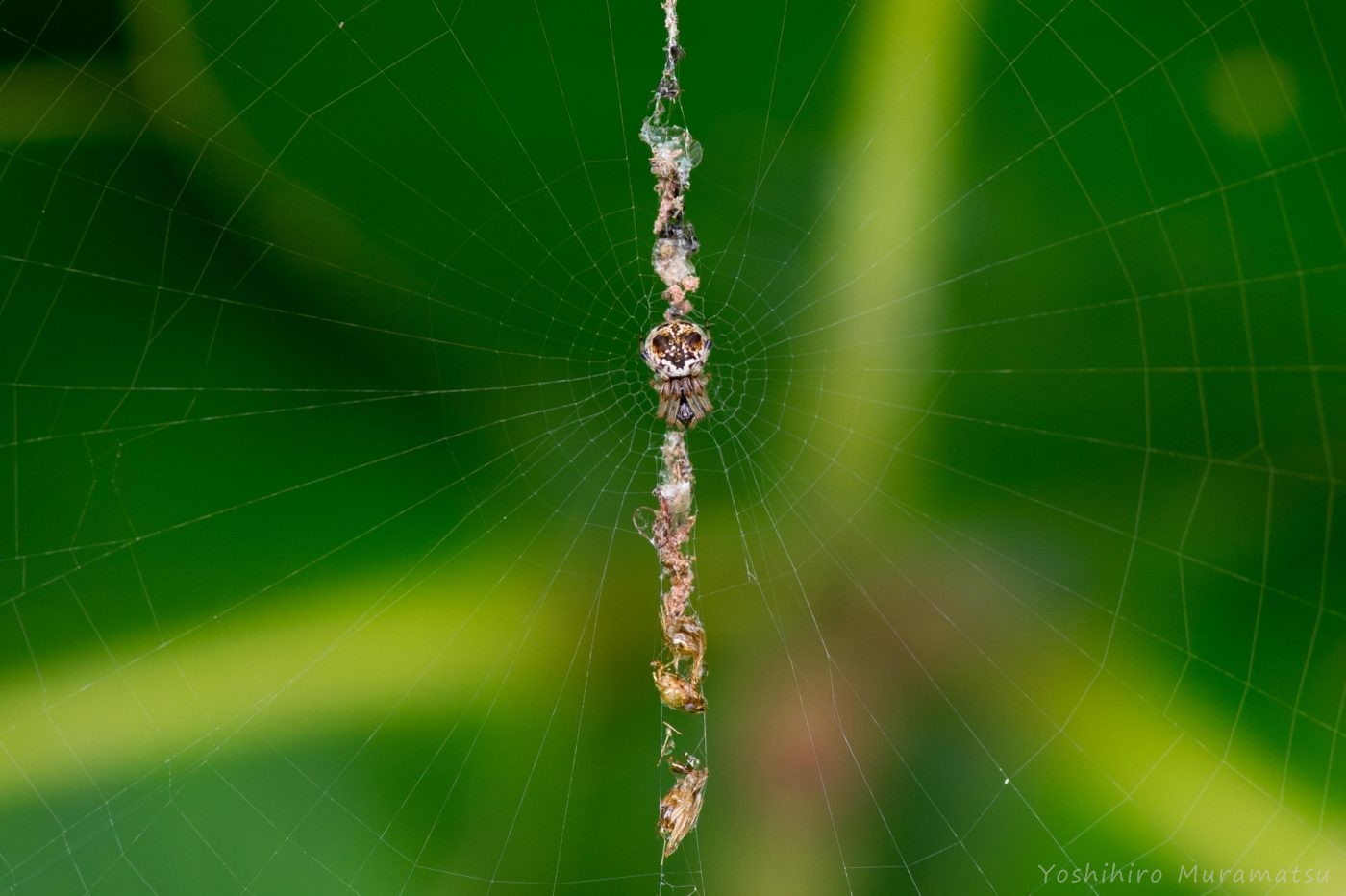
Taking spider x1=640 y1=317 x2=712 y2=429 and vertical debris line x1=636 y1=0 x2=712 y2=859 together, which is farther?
spider x1=640 y1=317 x2=712 y2=429

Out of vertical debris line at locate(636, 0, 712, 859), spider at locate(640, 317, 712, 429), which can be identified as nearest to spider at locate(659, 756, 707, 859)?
vertical debris line at locate(636, 0, 712, 859)

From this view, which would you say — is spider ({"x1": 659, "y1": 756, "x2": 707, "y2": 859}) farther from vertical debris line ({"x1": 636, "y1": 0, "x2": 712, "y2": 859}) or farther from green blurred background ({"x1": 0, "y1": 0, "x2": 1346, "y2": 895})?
green blurred background ({"x1": 0, "y1": 0, "x2": 1346, "y2": 895})

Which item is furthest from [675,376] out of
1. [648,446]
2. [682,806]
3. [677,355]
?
[682,806]

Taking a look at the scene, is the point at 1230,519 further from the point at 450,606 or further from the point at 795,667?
the point at 450,606

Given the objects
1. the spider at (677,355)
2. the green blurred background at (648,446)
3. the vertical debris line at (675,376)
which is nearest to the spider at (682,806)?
the vertical debris line at (675,376)

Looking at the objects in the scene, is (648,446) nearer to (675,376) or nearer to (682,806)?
(675,376)

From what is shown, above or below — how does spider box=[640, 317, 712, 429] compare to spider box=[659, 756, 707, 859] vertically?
above
